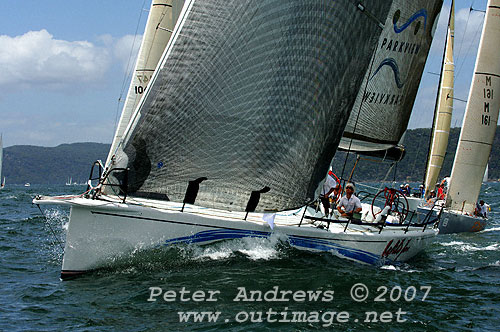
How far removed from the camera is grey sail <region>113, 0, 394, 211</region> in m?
8.13

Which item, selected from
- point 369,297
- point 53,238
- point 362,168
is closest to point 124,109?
point 53,238

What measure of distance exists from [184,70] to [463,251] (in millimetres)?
8771

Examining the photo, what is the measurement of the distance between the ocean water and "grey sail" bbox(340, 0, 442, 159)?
140 inches

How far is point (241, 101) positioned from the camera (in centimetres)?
833

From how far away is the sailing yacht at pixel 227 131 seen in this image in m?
8.11

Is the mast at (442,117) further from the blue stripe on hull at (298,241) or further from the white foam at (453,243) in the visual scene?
the blue stripe on hull at (298,241)

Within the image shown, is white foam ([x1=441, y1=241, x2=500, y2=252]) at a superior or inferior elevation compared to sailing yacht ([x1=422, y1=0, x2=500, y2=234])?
inferior

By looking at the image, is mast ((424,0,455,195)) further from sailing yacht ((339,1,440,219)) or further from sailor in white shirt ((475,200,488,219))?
sailing yacht ((339,1,440,219))

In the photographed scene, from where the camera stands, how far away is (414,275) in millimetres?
9773

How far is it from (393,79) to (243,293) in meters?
7.53

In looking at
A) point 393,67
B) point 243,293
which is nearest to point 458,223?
point 393,67

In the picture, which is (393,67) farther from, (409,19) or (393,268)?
(393,268)

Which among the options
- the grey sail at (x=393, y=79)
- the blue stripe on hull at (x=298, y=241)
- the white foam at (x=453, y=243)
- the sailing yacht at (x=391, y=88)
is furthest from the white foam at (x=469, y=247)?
the blue stripe on hull at (x=298, y=241)

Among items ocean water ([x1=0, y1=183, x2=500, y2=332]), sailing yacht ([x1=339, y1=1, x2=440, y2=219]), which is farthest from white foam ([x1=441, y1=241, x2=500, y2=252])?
ocean water ([x1=0, y1=183, x2=500, y2=332])
